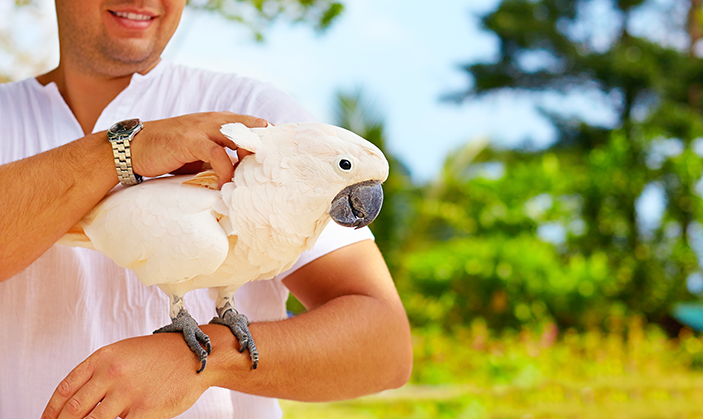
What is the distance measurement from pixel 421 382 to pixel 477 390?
472 mm

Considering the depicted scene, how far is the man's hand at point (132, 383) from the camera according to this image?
0.63 metres

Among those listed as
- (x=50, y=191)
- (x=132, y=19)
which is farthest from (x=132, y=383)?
(x=132, y=19)

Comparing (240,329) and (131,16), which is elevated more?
(131,16)

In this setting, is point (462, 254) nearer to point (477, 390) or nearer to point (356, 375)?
point (477, 390)

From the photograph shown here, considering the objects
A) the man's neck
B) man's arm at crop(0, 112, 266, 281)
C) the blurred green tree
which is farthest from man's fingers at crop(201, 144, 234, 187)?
the blurred green tree

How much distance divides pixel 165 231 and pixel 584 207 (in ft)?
22.3

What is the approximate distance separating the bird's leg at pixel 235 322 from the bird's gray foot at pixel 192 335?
42 millimetres

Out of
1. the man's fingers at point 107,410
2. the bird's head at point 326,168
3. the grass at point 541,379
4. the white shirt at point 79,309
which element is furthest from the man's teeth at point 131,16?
the grass at point 541,379

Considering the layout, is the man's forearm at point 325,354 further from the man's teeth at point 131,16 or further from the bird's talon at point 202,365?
the man's teeth at point 131,16

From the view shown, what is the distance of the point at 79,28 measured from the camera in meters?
0.95

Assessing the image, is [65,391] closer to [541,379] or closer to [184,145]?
[184,145]

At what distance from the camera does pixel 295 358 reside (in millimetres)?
803

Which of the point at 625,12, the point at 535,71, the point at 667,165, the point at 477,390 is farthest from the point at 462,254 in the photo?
the point at 625,12

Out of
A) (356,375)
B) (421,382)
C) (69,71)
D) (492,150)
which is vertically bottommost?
(421,382)
